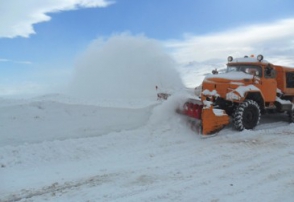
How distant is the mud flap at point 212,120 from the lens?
29.6ft

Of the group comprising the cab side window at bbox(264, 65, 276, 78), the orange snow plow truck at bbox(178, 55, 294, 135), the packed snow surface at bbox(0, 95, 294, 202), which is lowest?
the packed snow surface at bbox(0, 95, 294, 202)

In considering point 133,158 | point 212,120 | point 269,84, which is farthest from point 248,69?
point 133,158

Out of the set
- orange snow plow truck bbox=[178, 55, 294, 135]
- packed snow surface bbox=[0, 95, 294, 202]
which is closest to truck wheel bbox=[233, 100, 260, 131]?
orange snow plow truck bbox=[178, 55, 294, 135]

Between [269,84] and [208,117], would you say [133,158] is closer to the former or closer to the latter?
[208,117]

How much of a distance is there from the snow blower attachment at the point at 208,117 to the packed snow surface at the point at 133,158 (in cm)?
27

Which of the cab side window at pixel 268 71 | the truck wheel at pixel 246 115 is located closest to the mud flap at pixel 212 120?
the truck wheel at pixel 246 115

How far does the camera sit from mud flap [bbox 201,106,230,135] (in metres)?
9.02

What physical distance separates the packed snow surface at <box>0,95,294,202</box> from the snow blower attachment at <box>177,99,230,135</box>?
27cm

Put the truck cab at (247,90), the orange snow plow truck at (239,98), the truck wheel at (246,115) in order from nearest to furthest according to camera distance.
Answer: the orange snow plow truck at (239,98) < the truck wheel at (246,115) < the truck cab at (247,90)

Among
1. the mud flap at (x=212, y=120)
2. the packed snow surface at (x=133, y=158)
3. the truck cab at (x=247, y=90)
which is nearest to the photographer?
the packed snow surface at (x=133, y=158)

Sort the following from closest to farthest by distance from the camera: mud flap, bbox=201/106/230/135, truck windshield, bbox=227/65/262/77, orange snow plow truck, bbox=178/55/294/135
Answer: mud flap, bbox=201/106/230/135 → orange snow plow truck, bbox=178/55/294/135 → truck windshield, bbox=227/65/262/77

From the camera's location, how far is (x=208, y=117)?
906 cm

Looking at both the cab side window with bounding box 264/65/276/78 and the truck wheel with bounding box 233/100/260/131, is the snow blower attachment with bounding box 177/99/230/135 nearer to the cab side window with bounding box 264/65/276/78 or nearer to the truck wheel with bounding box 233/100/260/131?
the truck wheel with bounding box 233/100/260/131

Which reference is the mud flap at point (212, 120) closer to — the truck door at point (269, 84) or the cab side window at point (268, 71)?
the truck door at point (269, 84)
